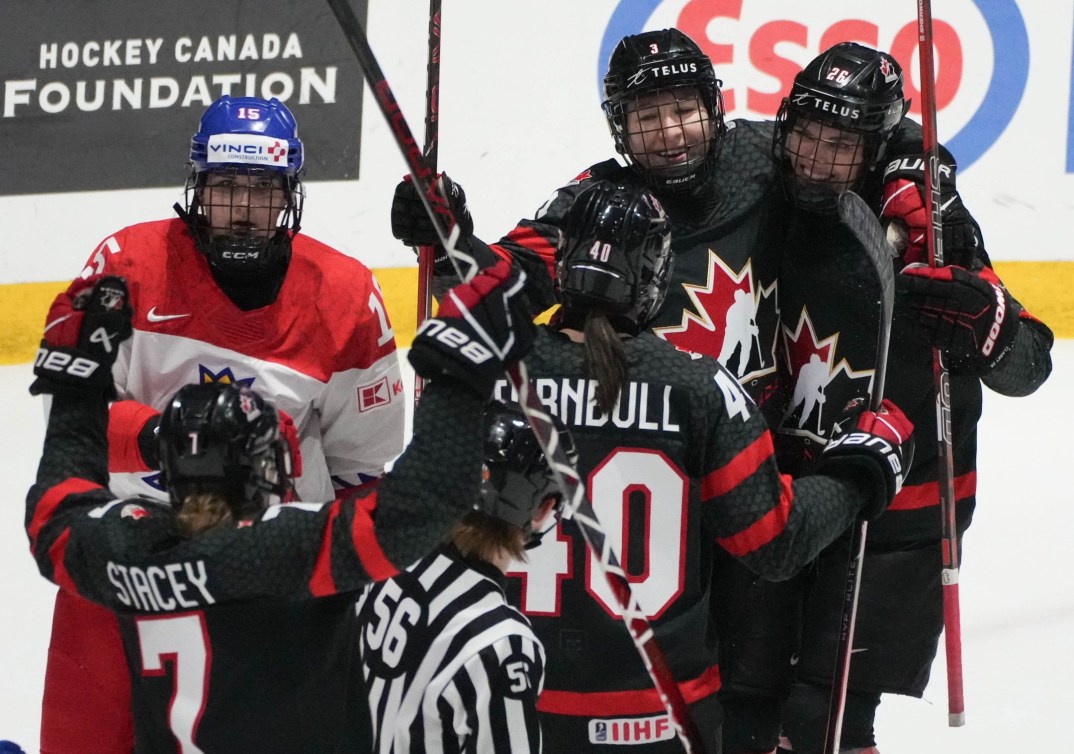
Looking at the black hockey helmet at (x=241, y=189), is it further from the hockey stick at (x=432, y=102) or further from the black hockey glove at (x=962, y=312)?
the black hockey glove at (x=962, y=312)

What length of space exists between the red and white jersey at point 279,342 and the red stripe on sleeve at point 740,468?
2.10 ft

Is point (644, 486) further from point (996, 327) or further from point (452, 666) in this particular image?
point (996, 327)

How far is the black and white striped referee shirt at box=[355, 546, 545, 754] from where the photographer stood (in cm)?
168

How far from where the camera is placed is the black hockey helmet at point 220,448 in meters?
1.65

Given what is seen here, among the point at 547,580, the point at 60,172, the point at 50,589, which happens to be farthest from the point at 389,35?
the point at 547,580

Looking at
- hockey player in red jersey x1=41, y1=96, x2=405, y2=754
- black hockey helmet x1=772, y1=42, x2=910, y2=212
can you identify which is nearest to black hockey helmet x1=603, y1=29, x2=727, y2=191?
black hockey helmet x1=772, y1=42, x2=910, y2=212

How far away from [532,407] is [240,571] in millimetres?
347

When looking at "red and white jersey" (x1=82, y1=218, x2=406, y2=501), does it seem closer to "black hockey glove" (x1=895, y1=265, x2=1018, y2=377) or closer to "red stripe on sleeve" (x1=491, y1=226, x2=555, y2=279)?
"red stripe on sleeve" (x1=491, y1=226, x2=555, y2=279)

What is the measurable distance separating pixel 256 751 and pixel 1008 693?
→ 75.5 inches

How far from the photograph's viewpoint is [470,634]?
1697 millimetres

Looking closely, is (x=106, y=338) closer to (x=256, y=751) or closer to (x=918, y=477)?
(x=256, y=751)

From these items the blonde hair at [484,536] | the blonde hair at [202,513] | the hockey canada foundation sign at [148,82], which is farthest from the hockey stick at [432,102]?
the hockey canada foundation sign at [148,82]

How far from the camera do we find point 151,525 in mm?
1667

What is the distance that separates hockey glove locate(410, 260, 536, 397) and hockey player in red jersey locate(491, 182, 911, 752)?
0.38 meters
